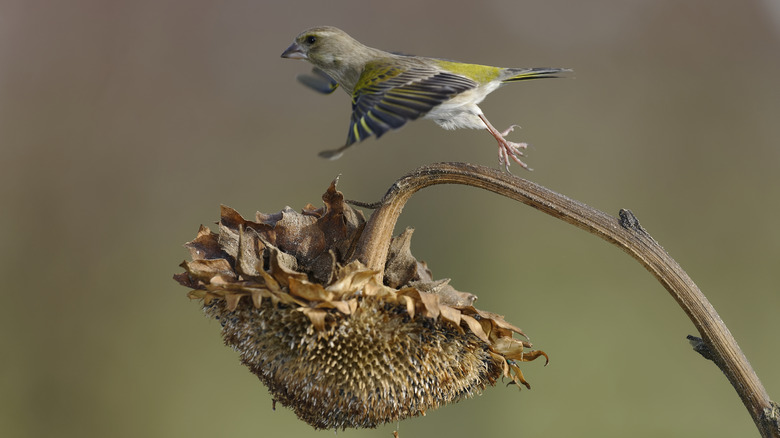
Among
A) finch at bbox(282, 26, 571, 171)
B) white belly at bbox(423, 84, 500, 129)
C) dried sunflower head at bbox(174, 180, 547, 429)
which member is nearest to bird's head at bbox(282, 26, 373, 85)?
finch at bbox(282, 26, 571, 171)

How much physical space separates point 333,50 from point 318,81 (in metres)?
0.20

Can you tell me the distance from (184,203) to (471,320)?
368 cm

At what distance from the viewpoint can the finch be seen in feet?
5.07

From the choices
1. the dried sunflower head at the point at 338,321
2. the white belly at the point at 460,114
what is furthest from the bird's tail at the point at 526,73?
the dried sunflower head at the point at 338,321

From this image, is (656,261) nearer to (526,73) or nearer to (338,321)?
(338,321)

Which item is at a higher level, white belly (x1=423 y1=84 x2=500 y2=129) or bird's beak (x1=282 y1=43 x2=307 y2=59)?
bird's beak (x1=282 y1=43 x2=307 y2=59)

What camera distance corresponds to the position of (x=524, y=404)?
4.12 meters

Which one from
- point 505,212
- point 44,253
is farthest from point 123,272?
point 505,212

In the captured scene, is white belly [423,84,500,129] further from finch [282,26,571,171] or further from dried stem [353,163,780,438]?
dried stem [353,163,780,438]

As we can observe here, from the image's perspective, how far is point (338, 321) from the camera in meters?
1.38

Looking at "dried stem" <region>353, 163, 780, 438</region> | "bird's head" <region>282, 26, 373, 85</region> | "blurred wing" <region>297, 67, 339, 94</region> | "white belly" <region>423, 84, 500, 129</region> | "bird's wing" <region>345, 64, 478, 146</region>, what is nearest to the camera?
"dried stem" <region>353, 163, 780, 438</region>

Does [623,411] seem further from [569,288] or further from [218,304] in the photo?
[218,304]

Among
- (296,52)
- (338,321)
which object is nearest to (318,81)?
(296,52)

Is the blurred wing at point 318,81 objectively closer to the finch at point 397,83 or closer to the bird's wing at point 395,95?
Result: the finch at point 397,83
